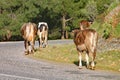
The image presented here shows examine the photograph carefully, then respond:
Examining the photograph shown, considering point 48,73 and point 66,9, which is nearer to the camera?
point 48,73

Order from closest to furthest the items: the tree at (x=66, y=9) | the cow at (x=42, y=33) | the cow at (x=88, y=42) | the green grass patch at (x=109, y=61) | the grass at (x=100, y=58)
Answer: the cow at (x=88, y=42), the green grass patch at (x=109, y=61), the grass at (x=100, y=58), the cow at (x=42, y=33), the tree at (x=66, y=9)

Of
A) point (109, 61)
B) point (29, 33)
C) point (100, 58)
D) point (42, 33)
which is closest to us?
point (109, 61)

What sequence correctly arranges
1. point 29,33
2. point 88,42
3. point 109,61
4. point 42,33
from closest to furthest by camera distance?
point 88,42 < point 109,61 < point 29,33 < point 42,33

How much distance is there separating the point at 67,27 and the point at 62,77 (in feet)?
153

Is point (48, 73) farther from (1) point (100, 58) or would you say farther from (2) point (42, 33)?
(2) point (42, 33)

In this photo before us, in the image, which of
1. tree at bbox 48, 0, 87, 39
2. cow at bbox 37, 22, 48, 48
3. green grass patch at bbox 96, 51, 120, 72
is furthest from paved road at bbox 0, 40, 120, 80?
tree at bbox 48, 0, 87, 39

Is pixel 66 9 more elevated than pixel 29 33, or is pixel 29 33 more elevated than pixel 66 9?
pixel 66 9

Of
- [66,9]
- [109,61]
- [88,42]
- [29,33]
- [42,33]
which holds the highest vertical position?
[66,9]

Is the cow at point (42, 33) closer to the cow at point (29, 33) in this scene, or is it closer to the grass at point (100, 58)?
the cow at point (29, 33)

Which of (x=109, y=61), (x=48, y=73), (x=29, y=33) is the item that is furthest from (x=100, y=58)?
(x=29, y=33)

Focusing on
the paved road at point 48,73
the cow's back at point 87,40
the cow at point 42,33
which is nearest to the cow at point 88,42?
the cow's back at point 87,40

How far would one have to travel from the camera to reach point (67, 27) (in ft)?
200

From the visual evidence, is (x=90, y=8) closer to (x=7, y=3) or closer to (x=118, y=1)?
(x=7, y=3)

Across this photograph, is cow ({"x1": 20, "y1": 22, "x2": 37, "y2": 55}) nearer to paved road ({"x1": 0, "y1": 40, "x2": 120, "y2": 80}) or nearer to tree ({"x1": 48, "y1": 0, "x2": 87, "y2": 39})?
paved road ({"x1": 0, "y1": 40, "x2": 120, "y2": 80})
